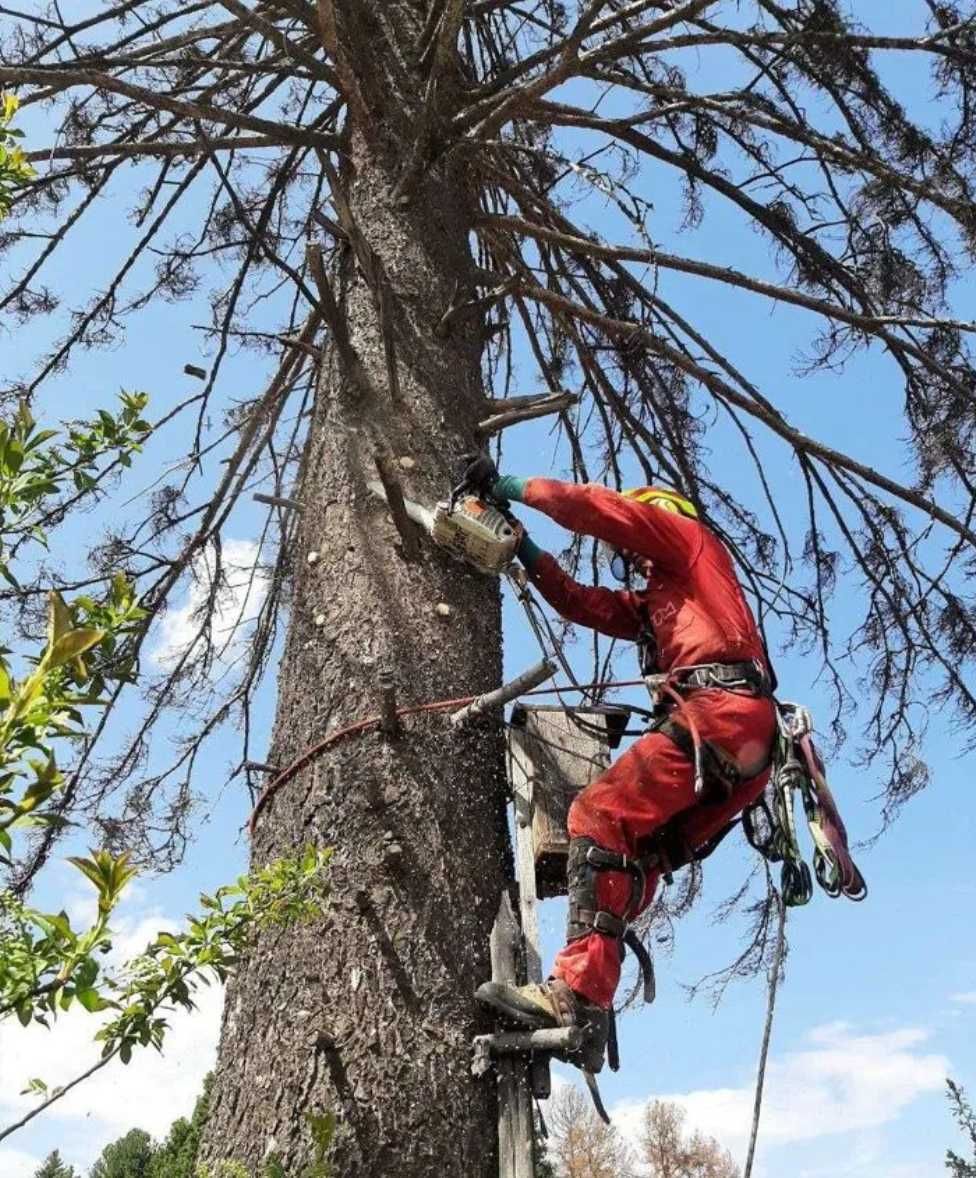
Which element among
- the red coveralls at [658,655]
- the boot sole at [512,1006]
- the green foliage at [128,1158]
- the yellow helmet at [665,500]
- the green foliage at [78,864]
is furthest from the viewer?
the green foliage at [128,1158]

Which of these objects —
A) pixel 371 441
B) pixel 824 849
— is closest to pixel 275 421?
pixel 371 441

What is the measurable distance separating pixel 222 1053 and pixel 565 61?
2.71 m

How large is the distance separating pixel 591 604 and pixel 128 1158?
6082 mm

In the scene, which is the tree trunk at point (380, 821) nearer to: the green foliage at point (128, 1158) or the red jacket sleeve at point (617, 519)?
the red jacket sleeve at point (617, 519)

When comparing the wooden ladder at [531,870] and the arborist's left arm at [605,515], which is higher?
the arborist's left arm at [605,515]

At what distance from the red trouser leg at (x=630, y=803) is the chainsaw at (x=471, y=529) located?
0.55m

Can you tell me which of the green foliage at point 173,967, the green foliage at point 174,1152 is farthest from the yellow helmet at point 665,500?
the green foliage at point 174,1152

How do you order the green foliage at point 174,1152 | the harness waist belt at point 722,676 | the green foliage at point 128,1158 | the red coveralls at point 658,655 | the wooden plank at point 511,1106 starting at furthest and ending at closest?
the green foliage at point 128,1158
the green foliage at point 174,1152
the harness waist belt at point 722,676
the red coveralls at point 658,655
the wooden plank at point 511,1106

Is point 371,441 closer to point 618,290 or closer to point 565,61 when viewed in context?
point 565,61

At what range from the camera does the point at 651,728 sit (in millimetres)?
2773

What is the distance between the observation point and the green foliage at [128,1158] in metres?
7.28

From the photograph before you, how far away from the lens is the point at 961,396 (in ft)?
12.9

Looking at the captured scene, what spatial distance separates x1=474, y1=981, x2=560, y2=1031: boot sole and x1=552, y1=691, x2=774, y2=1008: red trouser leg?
128mm

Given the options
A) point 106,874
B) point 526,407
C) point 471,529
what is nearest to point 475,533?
point 471,529
